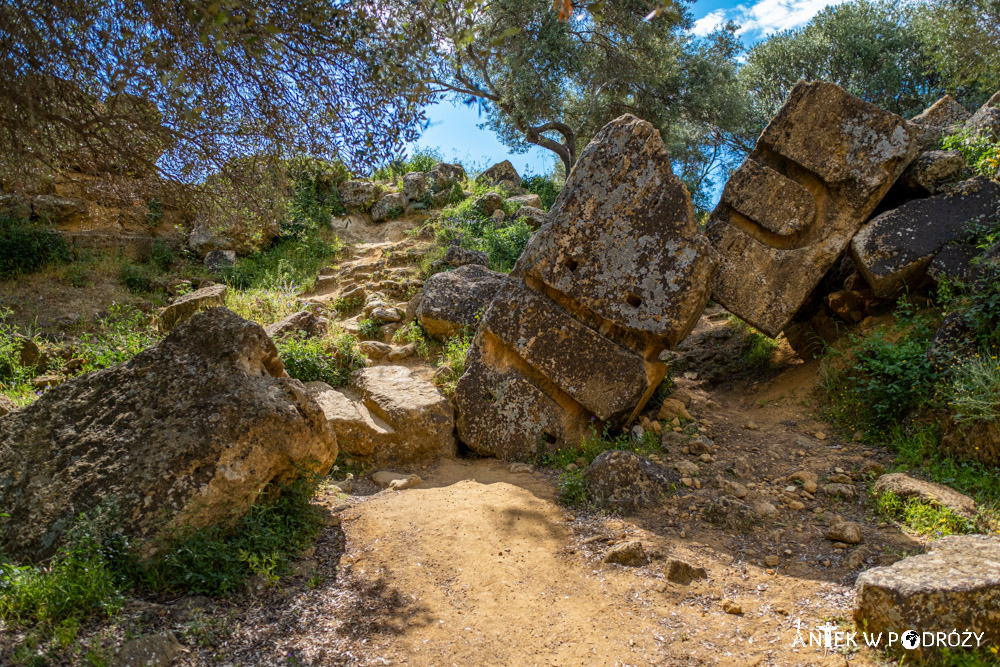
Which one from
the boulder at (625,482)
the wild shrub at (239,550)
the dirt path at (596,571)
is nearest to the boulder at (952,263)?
the dirt path at (596,571)

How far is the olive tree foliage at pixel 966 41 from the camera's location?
12.8m

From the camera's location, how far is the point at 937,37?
1388 centimetres

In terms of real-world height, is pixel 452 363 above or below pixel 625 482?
above

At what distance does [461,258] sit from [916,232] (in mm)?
6008

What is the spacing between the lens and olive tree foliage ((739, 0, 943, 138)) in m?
16.5

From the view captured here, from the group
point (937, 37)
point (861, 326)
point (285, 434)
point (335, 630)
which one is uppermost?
point (937, 37)

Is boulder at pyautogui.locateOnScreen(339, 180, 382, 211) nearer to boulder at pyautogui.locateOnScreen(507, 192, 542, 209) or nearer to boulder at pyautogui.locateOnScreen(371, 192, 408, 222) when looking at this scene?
boulder at pyautogui.locateOnScreen(371, 192, 408, 222)

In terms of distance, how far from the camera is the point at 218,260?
39.0 ft

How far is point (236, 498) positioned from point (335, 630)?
1139mm

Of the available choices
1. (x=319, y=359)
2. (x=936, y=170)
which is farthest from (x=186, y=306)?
(x=936, y=170)

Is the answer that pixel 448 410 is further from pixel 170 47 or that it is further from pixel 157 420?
pixel 170 47

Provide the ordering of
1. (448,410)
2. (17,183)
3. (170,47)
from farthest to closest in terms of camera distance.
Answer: (448,410), (17,183), (170,47)

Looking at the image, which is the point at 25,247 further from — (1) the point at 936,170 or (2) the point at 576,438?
(1) the point at 936,170

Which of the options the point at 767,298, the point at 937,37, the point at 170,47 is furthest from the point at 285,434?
the point at 937,37
